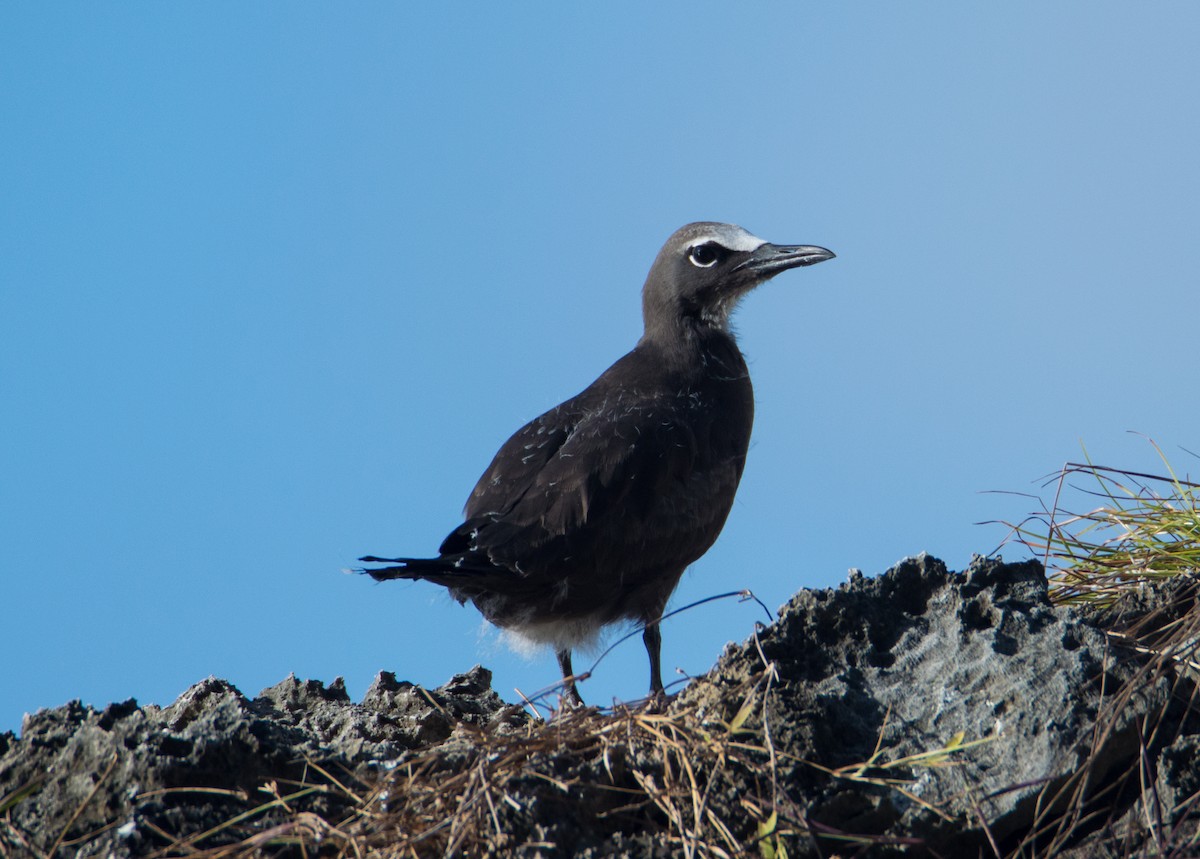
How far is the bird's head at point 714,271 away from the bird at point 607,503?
0.15 m

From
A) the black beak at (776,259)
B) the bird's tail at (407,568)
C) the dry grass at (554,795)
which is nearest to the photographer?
the dry grass at (554,795)

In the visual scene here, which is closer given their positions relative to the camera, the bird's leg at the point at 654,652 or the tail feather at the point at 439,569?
the tail feather at the point at 439,569

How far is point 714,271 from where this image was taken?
22.0 ft

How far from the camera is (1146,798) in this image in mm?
3078

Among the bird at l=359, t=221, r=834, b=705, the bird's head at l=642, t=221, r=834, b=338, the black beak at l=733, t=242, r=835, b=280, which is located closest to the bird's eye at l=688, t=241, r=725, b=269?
the bird's head at l=642, t=221, r=834, b=338

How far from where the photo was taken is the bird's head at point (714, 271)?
670 cm

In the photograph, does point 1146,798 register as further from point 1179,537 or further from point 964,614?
point 1179,537

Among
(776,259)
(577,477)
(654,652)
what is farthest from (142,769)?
(776,259)

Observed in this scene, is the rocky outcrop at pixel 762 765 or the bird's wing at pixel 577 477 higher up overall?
the bird's wing at pixel 577 477

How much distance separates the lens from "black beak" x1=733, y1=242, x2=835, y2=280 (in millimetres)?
6680

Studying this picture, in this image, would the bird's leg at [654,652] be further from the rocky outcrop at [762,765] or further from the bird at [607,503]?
the rocky outcrop at [762,765]

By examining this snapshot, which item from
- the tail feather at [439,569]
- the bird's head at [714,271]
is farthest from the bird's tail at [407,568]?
the bird's head at [714,271]

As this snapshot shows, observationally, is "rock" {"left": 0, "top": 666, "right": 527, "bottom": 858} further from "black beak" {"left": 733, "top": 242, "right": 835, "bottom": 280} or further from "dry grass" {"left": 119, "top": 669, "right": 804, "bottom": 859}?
"black beak" {"left": 733, "top": 242, "right": 835, "bottom": 280}

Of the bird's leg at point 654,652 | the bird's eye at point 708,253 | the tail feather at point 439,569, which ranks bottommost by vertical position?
the bird's leg at point 654,652
